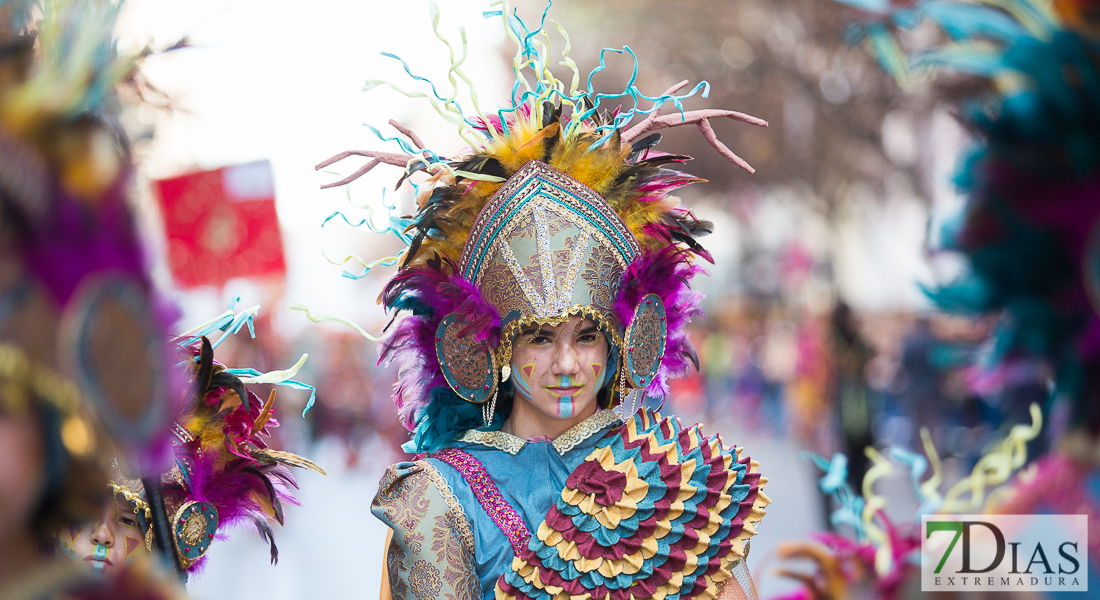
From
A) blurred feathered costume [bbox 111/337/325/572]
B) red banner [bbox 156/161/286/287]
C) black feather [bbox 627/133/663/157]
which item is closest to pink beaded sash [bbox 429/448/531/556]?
blurred feathered costume [bbox 111/337/325/572]

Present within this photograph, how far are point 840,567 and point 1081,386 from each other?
0.58 meters

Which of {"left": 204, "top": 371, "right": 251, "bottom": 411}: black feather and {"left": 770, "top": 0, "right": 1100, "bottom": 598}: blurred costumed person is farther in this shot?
{"left": 204, "top": 371, "right": 251, "bottom": 411}: black feather

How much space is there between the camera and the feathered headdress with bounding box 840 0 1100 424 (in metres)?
1.48

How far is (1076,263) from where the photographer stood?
150 cm

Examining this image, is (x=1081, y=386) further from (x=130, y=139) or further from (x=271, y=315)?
(x=271, y=315)

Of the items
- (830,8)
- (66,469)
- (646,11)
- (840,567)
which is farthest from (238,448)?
(646,11)

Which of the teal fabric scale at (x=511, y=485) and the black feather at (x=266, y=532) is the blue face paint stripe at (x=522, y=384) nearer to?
the teal fabric scale at (x=511, y=485)

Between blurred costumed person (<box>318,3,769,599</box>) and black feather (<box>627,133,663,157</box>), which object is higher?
black feather (<box>627,133,663,157</box>)

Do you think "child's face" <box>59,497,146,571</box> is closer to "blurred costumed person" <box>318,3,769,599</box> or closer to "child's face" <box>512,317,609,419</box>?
"blurred costumed person" <box>318,3,769,599</box>

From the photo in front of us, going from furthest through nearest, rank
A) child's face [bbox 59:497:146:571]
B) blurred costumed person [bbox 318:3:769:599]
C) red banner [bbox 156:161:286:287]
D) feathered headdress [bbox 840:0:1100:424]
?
red banner [bbox 156:161:286:287]
blurred costumed person [bbox 318:3:769:599]
child's face [bbox 59:497:146:571]
feathered headdress [bbox 840:0:1100:424]

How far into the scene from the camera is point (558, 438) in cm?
291

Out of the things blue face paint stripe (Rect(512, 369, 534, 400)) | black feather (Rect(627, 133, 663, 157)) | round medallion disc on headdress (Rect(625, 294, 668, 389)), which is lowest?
blue face paint stripe (Rect(512, 369, 534, 400))

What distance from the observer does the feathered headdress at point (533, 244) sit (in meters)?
2.84

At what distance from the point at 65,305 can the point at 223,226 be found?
295 inches
